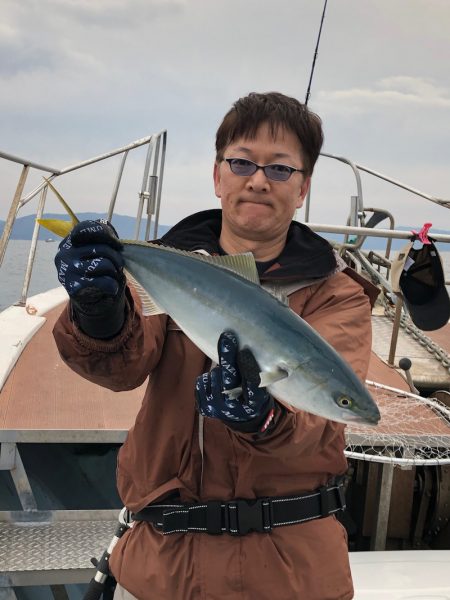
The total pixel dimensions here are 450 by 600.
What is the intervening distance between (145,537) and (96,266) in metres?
0.93

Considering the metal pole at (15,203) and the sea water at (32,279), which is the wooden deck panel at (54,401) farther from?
the sea water at (32,279)

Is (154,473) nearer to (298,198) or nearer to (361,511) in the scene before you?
(298,198)

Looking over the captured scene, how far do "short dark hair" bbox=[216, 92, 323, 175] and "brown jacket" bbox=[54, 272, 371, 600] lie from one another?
0.56 meters

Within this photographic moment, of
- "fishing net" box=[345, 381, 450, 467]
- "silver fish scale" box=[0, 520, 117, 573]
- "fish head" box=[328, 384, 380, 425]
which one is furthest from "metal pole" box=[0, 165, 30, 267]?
"fish head" box=[328, 384, 380, 425]

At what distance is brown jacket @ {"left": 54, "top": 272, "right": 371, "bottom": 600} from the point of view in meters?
1.64

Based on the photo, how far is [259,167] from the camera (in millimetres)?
1851

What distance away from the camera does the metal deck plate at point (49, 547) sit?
8.80 ft

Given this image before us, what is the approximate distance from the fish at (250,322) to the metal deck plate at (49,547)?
5.82ft

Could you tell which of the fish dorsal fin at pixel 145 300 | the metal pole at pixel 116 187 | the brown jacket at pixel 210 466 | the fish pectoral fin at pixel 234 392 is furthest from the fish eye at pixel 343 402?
the metal pole at pixel 116 187

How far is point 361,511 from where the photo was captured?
378cm

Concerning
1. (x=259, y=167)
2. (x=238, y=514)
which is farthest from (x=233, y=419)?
(x=259, y=167)

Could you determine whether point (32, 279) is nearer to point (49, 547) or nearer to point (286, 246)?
point (49, 547)

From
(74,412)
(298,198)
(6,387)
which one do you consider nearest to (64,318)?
(298,198)

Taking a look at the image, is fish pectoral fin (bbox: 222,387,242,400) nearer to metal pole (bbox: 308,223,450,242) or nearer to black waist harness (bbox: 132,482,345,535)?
black waist harness (bbox: 132,482,345,535)
